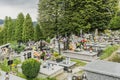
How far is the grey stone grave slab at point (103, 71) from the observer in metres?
8.44

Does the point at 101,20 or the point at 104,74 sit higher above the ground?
the point at 101,20

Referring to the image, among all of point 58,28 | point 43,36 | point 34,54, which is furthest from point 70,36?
point 34,54

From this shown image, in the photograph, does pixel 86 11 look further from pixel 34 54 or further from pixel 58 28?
pixel 34 54

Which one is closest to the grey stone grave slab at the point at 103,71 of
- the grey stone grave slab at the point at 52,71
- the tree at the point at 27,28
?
the grey stone grave slab at the point at 52,71

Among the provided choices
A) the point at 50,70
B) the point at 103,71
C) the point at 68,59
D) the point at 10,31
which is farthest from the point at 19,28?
the point at 103,71

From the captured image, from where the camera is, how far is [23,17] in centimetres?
3484

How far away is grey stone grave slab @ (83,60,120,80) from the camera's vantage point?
8441 mm

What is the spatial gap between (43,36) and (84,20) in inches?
346

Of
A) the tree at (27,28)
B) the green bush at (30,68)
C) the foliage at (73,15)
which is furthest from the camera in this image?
the tree at (27,28)

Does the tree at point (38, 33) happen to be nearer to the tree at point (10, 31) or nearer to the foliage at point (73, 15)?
the foliage at point (73, 15)

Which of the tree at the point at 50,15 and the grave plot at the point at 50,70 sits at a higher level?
the tree at the point at 50,15

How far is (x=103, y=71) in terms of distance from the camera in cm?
864

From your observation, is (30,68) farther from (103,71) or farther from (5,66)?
(103,71)

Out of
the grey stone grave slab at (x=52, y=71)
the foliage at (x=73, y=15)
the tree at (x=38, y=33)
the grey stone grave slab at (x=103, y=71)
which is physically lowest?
the grey stone grave slab at (x=52, y=71)
